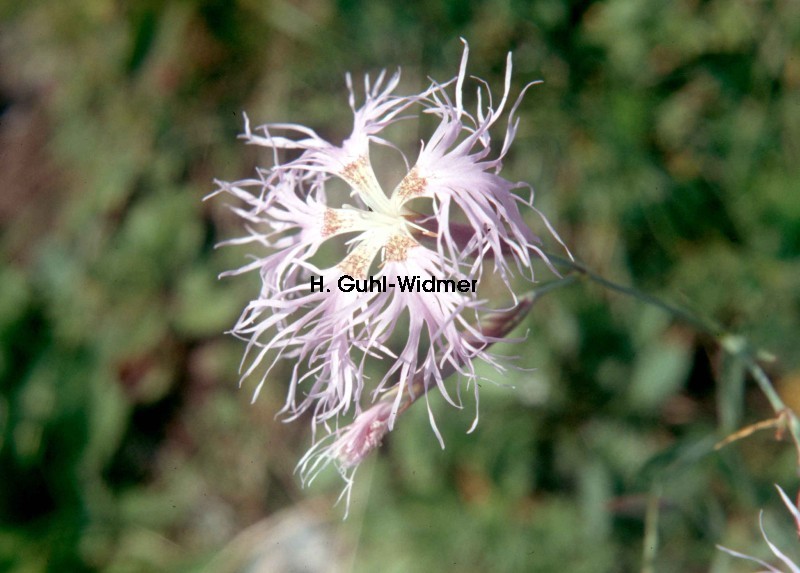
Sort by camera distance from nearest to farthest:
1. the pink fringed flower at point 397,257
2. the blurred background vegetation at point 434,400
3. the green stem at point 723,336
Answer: the pink fringed flower at point 397,257 < the green stem at point 723,336 < the blurred background vegetation at point 434,400

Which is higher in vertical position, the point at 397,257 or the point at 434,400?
the point at 397,257

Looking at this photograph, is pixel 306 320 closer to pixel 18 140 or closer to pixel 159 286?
pixel 159 286

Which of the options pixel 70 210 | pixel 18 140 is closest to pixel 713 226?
pixel 70 210

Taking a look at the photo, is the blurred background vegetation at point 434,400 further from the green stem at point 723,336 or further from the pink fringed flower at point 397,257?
the pink fringed flower at point 397,257

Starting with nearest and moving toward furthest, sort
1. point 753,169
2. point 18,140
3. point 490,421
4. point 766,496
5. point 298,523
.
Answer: point 766,496, point 753,169, point 490,421, point 298,523, point 18,140

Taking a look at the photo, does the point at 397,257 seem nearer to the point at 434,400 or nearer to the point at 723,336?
the point at 723,336

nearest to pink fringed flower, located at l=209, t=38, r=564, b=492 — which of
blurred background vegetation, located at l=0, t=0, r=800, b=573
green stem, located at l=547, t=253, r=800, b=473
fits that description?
green stem, located at l=547, t=253, r=800, b=473

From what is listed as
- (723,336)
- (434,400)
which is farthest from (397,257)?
(434,400)

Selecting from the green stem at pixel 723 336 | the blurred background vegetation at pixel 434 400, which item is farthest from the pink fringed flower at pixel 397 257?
the blurred background vegetation at pixel 434 400
